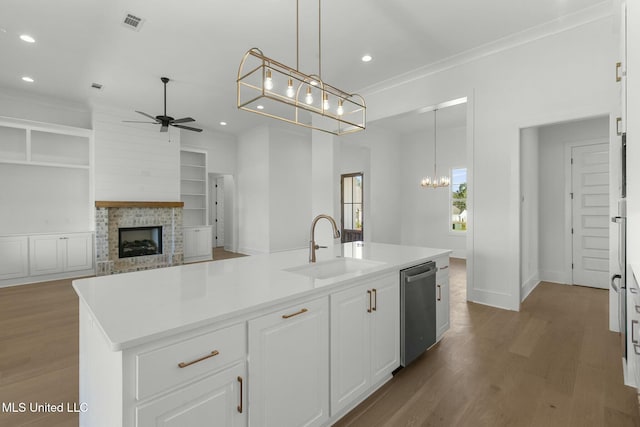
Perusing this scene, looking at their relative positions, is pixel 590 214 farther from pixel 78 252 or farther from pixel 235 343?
pixel 78 252

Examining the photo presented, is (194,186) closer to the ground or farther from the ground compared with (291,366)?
farther from the ground

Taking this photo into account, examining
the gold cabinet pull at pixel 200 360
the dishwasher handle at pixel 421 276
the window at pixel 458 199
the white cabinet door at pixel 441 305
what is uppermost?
the window at pixel 458 199

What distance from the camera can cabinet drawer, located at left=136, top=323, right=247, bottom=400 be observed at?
0.97 m

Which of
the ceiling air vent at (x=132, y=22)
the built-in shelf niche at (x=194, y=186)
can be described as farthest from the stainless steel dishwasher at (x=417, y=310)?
the built-in shelf niche at (x=194, y=186)

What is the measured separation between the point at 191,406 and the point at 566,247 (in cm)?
575

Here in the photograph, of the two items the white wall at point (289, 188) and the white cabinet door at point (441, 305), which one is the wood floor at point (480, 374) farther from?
the white wall at point (289, 188)

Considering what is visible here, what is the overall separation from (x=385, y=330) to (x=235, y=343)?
1.17 meters

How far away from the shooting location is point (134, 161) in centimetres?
624

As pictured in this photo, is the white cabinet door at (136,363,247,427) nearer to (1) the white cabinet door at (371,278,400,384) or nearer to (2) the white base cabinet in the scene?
(1) the white cabinet door at (371,278,400,384)

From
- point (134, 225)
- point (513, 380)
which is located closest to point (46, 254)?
point (134, 225)

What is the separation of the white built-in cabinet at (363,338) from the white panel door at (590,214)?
432 cm

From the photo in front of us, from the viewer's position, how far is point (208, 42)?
12.4 feet

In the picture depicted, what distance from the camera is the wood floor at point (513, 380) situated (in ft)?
5.90

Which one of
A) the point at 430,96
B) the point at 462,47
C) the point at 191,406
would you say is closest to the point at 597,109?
the point at 462,47
